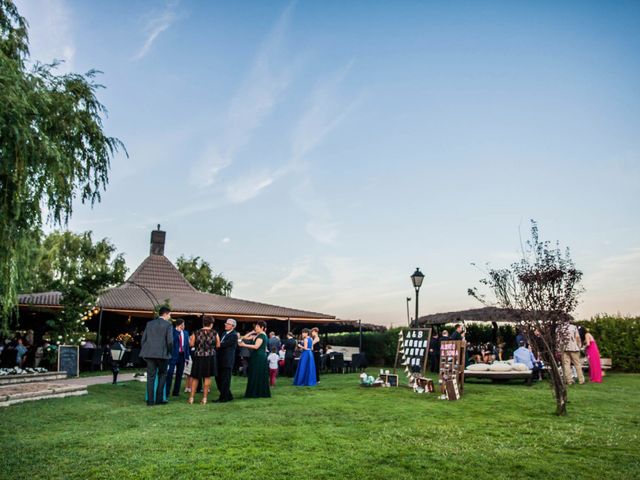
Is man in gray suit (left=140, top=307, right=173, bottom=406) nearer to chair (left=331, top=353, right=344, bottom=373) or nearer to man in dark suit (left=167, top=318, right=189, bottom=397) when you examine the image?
man in dark suit (left=167, top=318, right=189, bottom=397)

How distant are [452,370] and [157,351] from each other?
5.81 meters

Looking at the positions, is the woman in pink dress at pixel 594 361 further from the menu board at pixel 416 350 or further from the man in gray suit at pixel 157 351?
the man in gray suit at pixel 157 351

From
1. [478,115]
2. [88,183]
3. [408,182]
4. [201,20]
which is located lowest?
[88,183]

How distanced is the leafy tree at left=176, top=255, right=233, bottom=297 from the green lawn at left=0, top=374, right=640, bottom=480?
39570 millimetres

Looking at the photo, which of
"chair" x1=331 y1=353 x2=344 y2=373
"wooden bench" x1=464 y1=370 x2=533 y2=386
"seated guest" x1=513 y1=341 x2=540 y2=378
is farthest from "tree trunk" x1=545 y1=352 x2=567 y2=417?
"chair" x1=331 y1=353 x2=344 y2=373

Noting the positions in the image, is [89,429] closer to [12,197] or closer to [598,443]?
[12,197]

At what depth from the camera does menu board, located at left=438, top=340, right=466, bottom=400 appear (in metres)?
9.94

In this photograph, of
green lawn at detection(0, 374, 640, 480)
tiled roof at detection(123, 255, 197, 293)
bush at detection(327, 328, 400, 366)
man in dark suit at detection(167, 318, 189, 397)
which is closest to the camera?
green lawn at detection(0, 374, 640, 480)

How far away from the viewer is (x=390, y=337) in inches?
1024

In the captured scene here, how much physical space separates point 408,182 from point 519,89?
188 inches

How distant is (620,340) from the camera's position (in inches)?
776

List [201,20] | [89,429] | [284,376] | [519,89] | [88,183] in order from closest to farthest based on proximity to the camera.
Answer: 1. [89,429]
2. [88,183]
3. [201,20]
4. [519,89]
5. [284,376]

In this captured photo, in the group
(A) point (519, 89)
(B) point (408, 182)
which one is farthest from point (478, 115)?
(B) point (408, 182)

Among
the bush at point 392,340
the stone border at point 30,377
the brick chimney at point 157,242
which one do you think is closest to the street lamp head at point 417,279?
the bush at point 392,340
